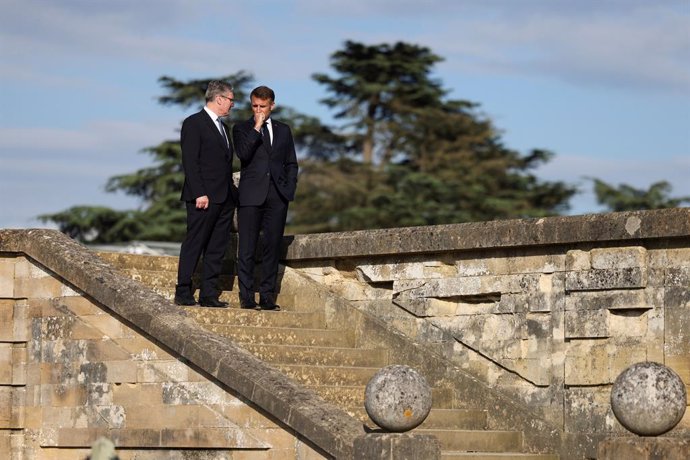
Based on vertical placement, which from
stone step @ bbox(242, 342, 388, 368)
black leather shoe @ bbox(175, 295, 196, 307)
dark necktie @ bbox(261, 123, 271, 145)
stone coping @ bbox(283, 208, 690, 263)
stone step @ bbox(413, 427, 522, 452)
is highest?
dark necktie @ bbox(261, 123, 271, 145)

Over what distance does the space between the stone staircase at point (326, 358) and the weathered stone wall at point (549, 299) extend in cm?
34

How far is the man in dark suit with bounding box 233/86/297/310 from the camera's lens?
39.0ft

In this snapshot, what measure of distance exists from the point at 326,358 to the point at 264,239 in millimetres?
1230

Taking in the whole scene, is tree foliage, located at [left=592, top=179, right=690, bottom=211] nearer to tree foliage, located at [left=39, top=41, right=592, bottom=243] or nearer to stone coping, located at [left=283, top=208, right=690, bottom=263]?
tree foliage, located at [left=39, top=41, right=592, bottom=243]

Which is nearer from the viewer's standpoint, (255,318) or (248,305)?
(255,318)

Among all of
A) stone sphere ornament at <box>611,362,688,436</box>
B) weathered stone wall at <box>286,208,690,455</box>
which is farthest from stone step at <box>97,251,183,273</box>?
stone sphere ornament at <box>611,362,688,436</box>

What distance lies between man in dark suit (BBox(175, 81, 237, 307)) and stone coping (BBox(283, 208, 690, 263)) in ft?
3.19

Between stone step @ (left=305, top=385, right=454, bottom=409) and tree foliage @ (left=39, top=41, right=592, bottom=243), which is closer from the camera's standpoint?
stone step @ (left=305, top=385, right=454, bottom=409)

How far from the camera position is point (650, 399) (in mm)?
8633

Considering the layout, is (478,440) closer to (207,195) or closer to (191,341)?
(191,341)

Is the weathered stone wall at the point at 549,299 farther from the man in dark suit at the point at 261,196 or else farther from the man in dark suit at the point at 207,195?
the man in dark suit at the point at 207,195

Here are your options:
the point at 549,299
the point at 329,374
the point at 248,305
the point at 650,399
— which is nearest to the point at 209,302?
the point at 248,305

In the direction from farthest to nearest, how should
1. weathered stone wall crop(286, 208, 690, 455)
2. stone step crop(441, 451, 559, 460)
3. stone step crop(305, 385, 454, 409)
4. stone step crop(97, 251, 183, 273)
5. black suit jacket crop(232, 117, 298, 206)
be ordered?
stone step crop(97, 251, 183, 273), black suit jacket crop(232, 117, 298, 206), stone step crop(305, 385, 454, 409), weathered stone wall crop(286, 208, 690, 455), stone step crop(441, 451, 559, 460)

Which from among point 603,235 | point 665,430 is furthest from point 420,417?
point 603,235
